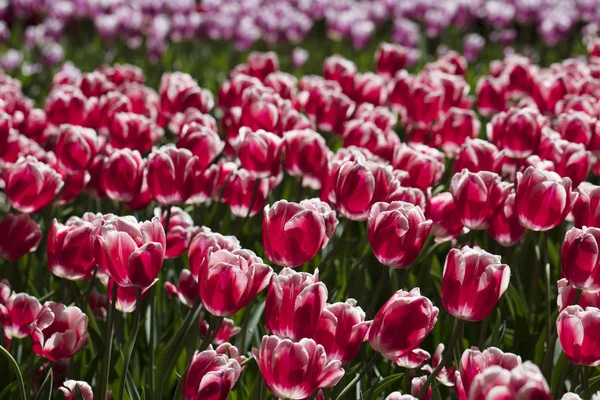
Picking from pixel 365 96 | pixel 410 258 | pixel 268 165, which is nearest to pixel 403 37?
pixel 365 96

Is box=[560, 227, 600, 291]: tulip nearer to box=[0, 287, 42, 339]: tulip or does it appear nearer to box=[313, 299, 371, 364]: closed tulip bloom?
box=[313, 299, 371, 364]: closed tulip bloom

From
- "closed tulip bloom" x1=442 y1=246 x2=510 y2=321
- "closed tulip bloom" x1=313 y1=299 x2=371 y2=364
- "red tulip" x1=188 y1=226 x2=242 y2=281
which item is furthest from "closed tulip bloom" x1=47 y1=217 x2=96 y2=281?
"closed tulip bloom" x1=442 y1=246 x2=510 y2=321

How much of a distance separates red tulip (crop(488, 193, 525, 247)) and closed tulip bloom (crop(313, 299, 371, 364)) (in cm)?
63

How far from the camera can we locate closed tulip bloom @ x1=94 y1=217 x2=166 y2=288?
4.52 ft

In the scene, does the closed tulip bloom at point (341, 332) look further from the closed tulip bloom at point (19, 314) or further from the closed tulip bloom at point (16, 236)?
the closed tulip bloom at point (16, 236)

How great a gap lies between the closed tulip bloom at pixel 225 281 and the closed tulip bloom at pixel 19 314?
1.59 ft

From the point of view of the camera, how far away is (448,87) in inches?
131

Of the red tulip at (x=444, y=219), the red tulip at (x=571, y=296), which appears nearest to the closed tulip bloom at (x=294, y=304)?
the red tulip at (x=571, y=296)

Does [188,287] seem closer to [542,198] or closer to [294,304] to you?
[294,304]

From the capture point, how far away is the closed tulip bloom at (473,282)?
1.40m

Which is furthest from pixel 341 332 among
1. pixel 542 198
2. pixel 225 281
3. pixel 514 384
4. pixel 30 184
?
pixel 30 184

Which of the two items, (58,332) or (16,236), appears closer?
(58,332)

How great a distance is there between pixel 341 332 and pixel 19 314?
0.78m

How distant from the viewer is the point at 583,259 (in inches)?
58.4
